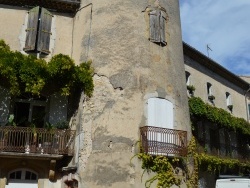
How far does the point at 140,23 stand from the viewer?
57.4 ft

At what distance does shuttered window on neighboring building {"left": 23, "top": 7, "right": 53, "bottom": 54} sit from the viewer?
1753 centimetres

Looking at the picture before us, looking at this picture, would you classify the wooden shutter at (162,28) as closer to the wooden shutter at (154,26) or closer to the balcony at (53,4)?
the wooden shutter at (154,26)

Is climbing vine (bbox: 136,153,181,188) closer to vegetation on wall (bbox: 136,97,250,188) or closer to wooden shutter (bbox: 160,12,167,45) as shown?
vegetation on wall (bbox: 136,97,250,188)

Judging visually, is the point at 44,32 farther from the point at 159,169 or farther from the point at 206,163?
the point at 206,163

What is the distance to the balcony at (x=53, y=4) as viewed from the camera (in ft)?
59.8

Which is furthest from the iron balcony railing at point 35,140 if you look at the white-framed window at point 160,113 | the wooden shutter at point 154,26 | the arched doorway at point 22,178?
the wooden shutter at point 154,26

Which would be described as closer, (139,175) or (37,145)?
(139,175)

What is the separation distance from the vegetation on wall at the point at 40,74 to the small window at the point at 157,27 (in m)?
3.42

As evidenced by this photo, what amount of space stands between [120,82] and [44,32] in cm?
485

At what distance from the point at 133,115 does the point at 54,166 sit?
165 inches

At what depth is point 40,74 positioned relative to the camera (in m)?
15.9

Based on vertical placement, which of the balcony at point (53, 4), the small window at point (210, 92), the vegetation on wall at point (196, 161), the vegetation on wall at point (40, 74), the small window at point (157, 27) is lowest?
the vegetation on wall at point (196, 161)

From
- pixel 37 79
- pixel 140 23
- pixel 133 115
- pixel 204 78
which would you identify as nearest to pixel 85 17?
pixel 140 23

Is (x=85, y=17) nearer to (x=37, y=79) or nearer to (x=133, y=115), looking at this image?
(x=37, y=79)
